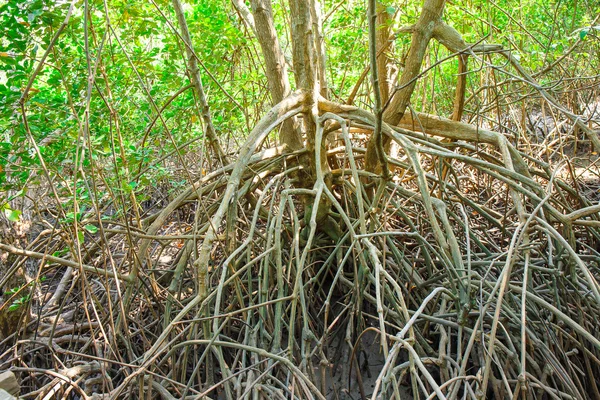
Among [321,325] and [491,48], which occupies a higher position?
[491,48]

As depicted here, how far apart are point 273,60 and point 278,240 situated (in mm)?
1219

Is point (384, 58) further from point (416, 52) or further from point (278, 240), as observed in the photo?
point (278, 240)

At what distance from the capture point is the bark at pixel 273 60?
281 cm

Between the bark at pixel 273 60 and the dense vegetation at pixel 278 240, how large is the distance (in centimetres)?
1

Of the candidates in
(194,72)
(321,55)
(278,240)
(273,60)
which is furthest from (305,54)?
→ (278,240)

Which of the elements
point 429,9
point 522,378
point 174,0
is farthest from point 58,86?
point 522,378

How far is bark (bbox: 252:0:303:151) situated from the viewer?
281cm

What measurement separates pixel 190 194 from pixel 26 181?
0.82 m

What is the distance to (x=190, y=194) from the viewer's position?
277 centimetres

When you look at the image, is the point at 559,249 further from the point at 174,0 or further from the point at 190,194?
the point at 174,0

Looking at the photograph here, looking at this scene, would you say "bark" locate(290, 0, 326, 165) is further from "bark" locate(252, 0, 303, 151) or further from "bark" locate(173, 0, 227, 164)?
"bark" locate(173, 0, 227, 164)

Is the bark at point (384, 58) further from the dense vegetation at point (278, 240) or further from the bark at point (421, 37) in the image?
the bark at point (421, 37)

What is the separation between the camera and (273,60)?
9.53 feet

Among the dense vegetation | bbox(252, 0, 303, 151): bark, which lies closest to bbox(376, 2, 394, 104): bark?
the dense vegetation
